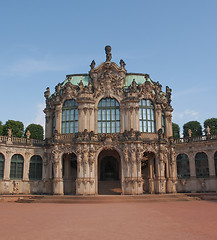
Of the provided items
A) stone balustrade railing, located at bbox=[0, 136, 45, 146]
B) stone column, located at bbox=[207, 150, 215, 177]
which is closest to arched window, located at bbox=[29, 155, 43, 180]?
stone balustrade railing, located at bbox=[0, 136, 45, 146]

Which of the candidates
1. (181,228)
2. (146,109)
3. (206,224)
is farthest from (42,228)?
(146,109)

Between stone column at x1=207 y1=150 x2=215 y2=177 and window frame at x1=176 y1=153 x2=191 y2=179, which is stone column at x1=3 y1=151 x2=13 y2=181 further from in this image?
stone column at x1=207 y1=150 x2=215 y2=177

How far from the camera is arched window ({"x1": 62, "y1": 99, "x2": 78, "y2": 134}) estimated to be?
42250mm

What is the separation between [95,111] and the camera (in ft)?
138

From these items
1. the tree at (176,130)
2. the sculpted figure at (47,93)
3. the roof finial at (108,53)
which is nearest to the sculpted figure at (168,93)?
the roof finial at (108,53)

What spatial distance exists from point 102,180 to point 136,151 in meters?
9.68

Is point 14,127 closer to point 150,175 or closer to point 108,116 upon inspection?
point 108,116

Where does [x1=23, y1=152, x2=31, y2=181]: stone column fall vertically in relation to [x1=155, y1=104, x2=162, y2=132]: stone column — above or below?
below

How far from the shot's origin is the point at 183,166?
4569 cm

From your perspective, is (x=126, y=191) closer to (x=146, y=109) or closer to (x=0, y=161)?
(x=146, y=109)

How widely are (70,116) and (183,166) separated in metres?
19.9

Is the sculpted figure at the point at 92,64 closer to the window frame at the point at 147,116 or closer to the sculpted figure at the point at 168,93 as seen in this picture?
the window frame at the point at 147,116

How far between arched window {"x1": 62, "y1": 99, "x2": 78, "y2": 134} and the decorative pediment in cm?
394

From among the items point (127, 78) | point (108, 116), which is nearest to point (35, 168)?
point (108, 116)
